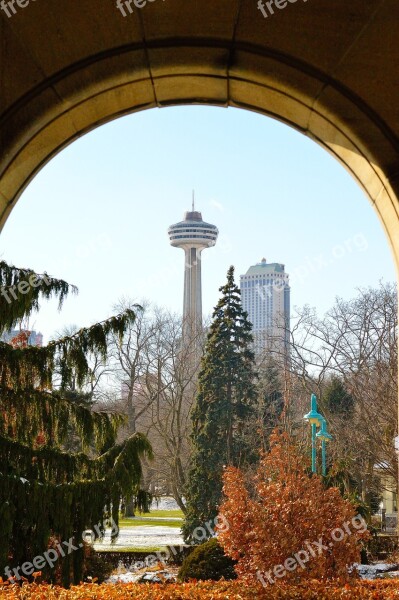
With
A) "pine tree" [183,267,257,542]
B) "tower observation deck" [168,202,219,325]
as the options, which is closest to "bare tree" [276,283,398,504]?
"pine tree" [183,267,257,542]

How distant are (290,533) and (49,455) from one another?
10.1 ft

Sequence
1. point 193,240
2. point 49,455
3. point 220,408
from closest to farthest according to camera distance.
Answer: point 49,455 → point 220,408 → point 193,240

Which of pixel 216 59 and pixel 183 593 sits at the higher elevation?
pixel 216 59

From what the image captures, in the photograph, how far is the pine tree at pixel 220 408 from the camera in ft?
81.5

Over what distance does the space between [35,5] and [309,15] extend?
106cm

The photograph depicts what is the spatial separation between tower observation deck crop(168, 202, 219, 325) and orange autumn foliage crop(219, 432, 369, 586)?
74.7m

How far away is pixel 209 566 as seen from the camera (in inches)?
471

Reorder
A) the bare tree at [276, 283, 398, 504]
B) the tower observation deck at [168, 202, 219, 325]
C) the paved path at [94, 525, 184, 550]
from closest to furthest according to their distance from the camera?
1. the bare tree at [276, 283, 398, 504]
2. the paved path at [94, 525, 184, 550]
3. the tower observation deck at [168, 202, 219, 325]

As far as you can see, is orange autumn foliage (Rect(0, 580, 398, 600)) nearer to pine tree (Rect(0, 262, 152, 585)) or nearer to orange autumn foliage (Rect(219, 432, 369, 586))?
pine tree (Rect(0, 262, 152, 585))

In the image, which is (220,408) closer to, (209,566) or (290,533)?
(209,566)

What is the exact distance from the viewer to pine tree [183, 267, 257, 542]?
81.5 ft

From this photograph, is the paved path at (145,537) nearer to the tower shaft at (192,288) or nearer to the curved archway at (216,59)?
the curved archway at (216,59)

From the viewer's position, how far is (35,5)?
9.55ft

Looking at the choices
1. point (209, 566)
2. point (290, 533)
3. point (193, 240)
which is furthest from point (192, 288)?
point (290, 533)
